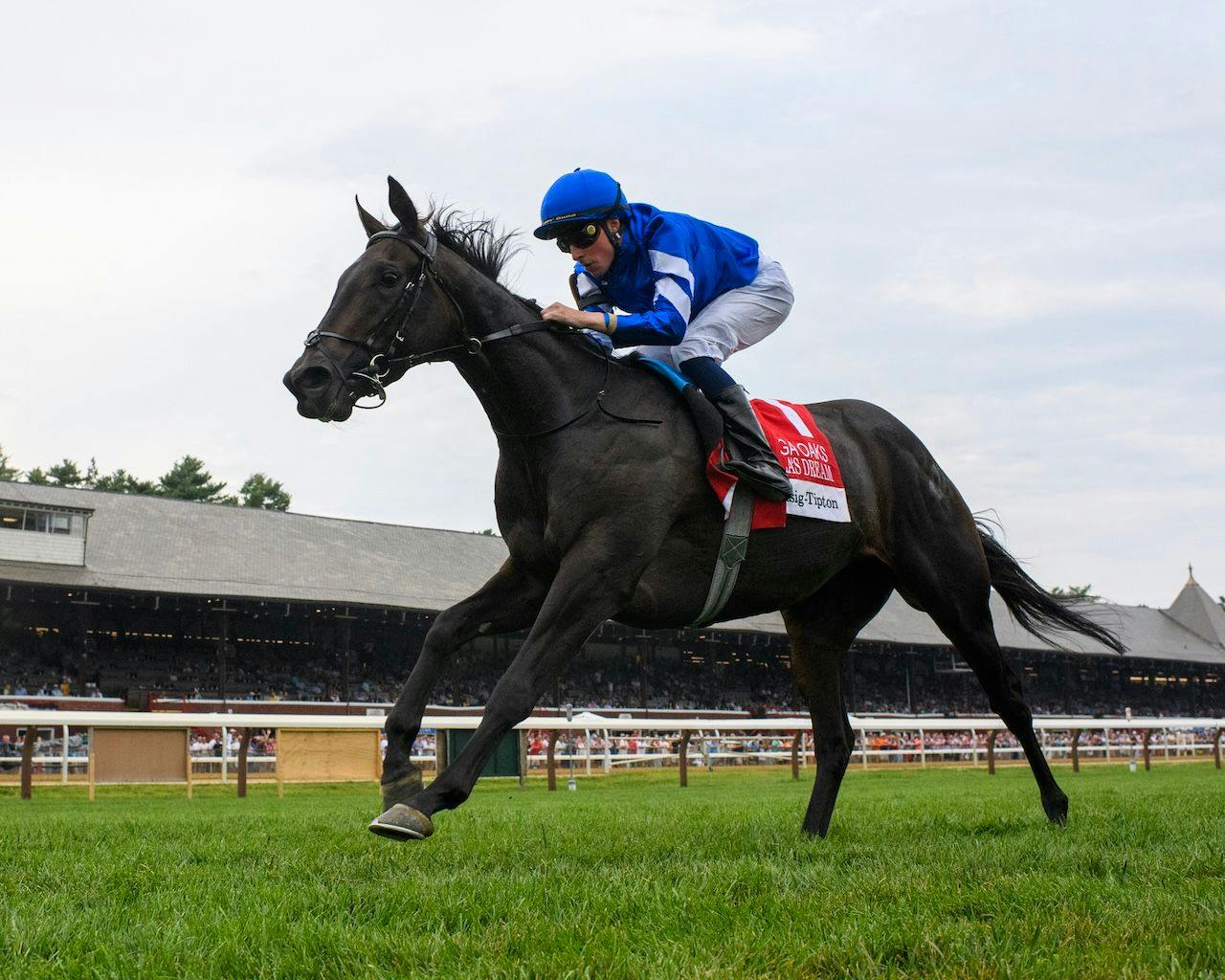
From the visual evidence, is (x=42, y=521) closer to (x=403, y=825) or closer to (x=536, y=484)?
(x=536, y=484)

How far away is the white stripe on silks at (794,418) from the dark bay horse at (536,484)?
292 mm

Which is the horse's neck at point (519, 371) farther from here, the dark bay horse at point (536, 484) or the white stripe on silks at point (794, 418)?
the white stripe on silks at point (794, 418)

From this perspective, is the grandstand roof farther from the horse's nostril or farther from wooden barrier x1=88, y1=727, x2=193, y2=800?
the horse's nostril

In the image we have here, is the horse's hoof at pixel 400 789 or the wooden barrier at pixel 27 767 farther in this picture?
the wooden barrier at pixel 27 767

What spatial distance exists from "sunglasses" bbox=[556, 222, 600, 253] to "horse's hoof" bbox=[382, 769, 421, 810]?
7.36 ft

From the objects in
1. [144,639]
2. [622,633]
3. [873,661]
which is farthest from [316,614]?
[873,661]

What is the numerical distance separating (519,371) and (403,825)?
186cm

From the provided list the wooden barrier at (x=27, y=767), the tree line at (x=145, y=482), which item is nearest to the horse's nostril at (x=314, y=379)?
the wooden barrier at (x=27, y=767)

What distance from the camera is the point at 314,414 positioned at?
441cm

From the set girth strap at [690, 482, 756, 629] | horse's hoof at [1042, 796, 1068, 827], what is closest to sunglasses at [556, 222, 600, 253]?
girth strap at [690, 482, 756, 629]

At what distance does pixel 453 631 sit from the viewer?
4.83 meters

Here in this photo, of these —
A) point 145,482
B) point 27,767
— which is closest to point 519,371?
point 27,767

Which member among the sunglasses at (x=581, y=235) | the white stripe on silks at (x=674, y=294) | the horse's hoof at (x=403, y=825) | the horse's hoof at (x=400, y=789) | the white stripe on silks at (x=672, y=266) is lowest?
the horse's hoof at (x=403, y=825)

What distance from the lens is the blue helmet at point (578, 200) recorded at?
5.05m
